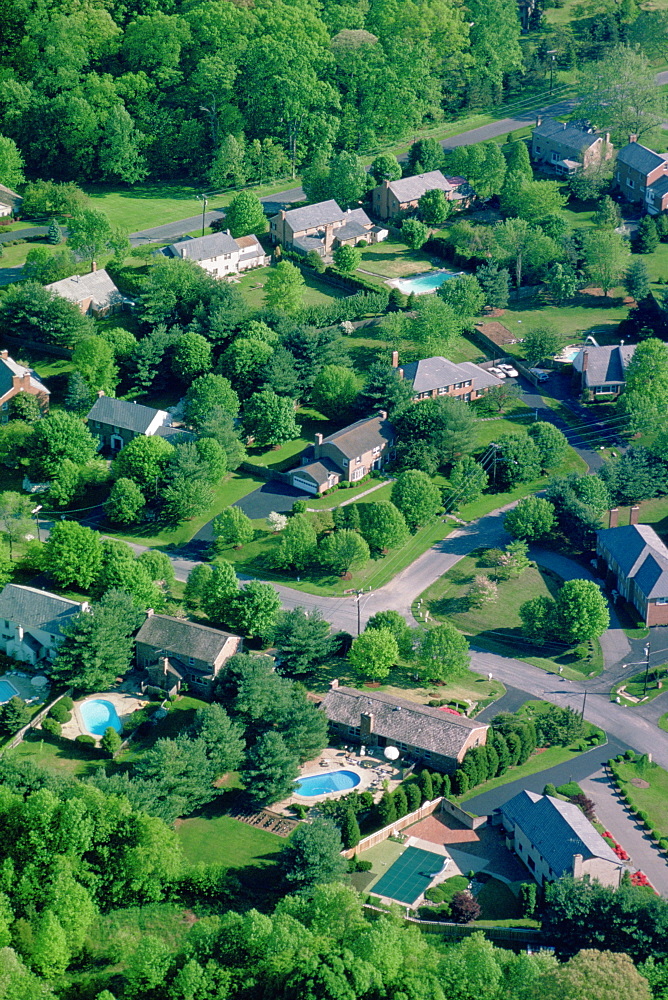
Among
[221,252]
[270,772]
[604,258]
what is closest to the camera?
[270,772]

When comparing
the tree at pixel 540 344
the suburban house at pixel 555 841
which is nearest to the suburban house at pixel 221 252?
the tree at pixel 540 344

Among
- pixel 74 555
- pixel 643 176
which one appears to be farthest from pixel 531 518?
pixel 643 176

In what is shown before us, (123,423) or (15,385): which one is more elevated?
(15,385)

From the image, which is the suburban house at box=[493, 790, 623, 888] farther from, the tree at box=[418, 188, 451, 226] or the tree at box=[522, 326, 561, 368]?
the tree at box=[418, 188, 451, 226]

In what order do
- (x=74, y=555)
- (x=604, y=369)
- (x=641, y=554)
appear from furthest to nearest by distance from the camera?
(x=604, y=369) < (x=641, y=554) < (x=74, y=555)

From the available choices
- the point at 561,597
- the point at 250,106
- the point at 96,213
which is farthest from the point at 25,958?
the point at 250,106

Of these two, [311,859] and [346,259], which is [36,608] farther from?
[346,259]

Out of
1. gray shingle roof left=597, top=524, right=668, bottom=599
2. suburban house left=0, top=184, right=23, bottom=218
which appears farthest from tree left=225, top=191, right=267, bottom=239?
gray shingle roof left=597, top=524, right=668, bottom=599
